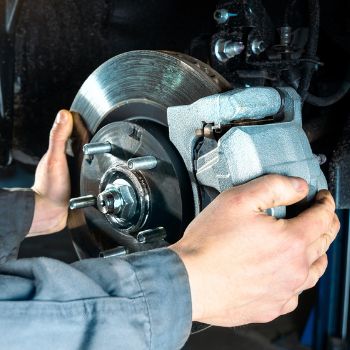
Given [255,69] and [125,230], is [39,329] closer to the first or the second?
[125,230]

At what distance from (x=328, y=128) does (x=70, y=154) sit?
0.51 meters

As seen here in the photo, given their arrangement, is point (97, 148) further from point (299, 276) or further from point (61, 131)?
point (299, 276)

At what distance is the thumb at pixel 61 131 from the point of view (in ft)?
2.96

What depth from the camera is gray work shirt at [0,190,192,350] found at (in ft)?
1.53

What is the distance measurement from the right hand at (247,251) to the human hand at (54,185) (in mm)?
427

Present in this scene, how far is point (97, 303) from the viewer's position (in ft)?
1.60

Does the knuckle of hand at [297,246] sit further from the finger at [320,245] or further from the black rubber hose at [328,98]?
the black rubber hose at [328,98]

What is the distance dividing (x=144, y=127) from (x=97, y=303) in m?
0.30

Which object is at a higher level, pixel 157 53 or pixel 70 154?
pixel 157 53

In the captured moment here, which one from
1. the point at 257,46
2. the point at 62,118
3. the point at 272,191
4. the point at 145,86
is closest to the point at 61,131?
the point at 62,118

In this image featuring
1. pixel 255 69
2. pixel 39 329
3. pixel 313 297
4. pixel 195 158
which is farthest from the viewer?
pixel 313 297

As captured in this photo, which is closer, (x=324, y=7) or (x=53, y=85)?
(x=324, y=7)

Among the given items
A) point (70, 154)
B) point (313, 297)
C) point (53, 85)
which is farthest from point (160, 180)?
point (313, 297)

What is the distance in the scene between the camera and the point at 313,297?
1950 mm
